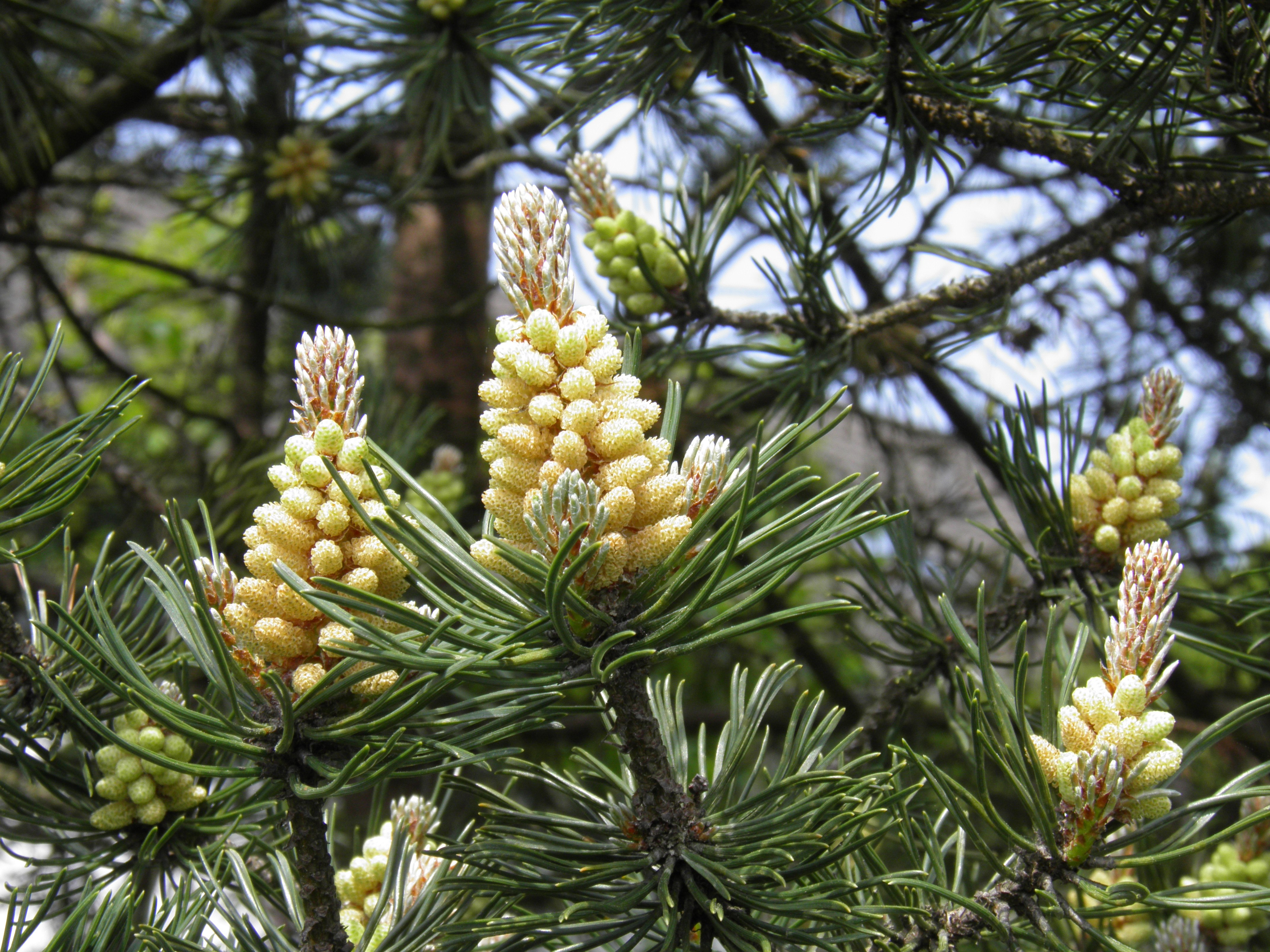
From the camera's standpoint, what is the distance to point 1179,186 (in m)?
0.82

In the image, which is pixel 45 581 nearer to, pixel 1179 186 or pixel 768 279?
pixel 768 279

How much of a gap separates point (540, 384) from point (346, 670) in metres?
0.19

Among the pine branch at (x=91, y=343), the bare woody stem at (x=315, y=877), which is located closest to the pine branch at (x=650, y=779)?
the bare woody stem at (x=315, y=877)

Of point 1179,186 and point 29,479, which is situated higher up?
point 1179,186

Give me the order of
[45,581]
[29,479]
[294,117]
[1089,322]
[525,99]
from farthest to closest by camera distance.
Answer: [1089,322]
[45,581]
[294,117]
[525,99]
[29,479]

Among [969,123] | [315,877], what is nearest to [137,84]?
[969,123]

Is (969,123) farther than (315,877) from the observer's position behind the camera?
Yes

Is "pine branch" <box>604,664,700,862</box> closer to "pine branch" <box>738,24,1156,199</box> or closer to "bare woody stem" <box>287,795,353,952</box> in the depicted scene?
"bare woody stem" <box>287,795,353,952</box>

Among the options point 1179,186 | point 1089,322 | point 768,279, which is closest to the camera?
point 1179,186

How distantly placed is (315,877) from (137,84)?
4.49ft

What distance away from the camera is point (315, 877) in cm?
54

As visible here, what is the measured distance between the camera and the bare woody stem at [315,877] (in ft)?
1.76

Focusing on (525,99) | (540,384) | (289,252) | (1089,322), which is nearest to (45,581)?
(289,252)

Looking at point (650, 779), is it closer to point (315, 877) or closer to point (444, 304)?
point (315, 877)
